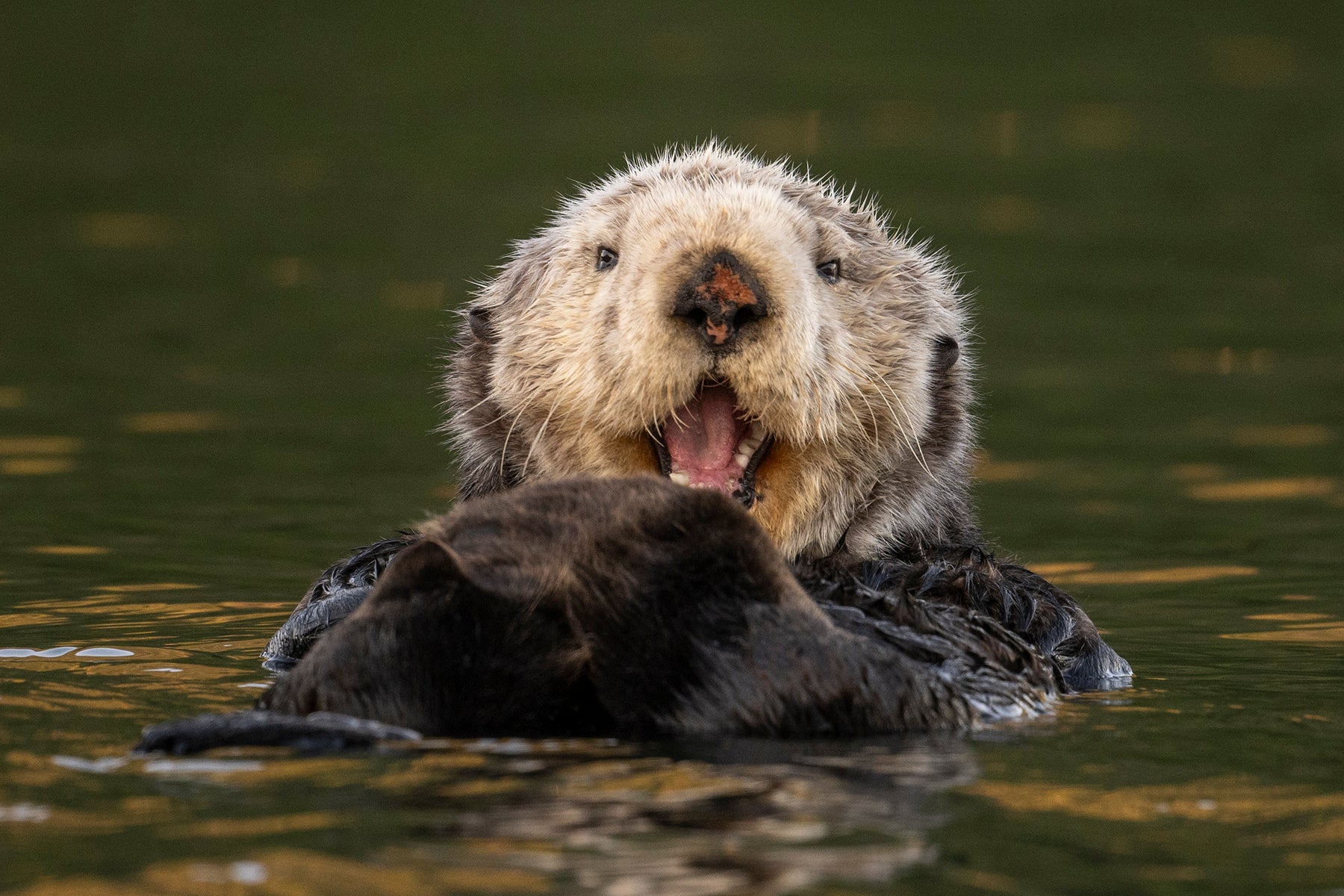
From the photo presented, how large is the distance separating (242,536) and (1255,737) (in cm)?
431

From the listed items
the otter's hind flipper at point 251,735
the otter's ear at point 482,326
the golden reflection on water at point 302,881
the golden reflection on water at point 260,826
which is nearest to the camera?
the golden reflection on water at point 302,881

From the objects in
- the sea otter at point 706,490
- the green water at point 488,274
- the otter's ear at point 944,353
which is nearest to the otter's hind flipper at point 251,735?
the green water at point 488,274

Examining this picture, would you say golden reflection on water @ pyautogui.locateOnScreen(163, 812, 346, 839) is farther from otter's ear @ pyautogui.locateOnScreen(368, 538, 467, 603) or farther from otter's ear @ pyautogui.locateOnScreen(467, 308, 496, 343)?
otter's ear @ pyautogui.locateOnScreen(467, 308, 496, 343)

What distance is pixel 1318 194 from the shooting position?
1587 centimetres

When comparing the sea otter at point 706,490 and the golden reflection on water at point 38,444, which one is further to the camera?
the golden reflection on water at point 38,444

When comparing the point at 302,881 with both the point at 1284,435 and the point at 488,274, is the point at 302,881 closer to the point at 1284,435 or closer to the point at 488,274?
the point at 1284,435

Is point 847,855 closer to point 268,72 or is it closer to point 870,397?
point 870,397

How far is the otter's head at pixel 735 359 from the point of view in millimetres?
4242

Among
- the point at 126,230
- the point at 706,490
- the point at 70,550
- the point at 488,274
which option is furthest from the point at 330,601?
the point at 126,230

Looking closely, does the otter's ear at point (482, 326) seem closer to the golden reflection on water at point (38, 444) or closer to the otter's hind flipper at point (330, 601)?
the otter's hind flipper at point (330, 601)

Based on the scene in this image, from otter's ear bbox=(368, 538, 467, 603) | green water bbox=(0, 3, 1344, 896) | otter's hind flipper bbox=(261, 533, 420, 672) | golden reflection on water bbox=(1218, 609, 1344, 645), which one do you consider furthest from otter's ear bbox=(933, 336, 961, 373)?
otter's ear bbox=(368, 538, 467, 603)

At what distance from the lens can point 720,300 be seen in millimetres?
4133

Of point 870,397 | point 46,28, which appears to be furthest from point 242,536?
point 46,28

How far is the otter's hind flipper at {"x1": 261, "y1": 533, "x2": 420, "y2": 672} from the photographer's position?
4.78m
